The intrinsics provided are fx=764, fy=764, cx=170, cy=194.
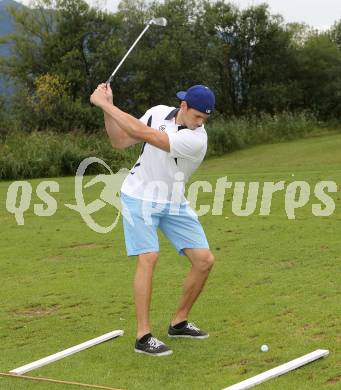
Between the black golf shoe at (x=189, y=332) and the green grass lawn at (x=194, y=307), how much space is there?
85 millimetres

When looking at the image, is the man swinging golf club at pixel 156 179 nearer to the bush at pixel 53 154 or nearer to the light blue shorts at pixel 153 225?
the light blue shorts at pixel 153 225

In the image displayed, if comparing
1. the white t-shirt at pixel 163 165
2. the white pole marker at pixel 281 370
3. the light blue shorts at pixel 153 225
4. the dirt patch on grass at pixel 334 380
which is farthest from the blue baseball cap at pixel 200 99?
the dirt patch on grass at pixel 334 380

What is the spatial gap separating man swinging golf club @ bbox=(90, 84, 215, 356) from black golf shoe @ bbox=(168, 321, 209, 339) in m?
0.02

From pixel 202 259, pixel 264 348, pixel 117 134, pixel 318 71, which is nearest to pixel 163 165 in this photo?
pixel 117 134

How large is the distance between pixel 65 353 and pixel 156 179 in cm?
157

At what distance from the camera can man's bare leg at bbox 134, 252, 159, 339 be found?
20.1 feet

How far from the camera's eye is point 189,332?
6.48 metres

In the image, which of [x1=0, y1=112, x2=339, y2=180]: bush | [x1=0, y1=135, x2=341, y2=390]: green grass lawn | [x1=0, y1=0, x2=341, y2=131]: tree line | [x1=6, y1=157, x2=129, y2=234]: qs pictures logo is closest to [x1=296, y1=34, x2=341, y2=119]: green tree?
[x1=0, y1=0, x2=341, y2=131]: tree line

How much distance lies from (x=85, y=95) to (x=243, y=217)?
164ft

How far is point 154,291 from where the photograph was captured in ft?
27.0

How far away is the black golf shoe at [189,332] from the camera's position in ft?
21.2

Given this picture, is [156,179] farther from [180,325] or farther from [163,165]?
[180,325]

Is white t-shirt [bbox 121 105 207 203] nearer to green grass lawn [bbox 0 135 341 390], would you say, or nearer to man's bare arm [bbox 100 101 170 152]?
man's bare arm [bbox 100 101 170 152]

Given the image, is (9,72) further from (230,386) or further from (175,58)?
(230,386)
